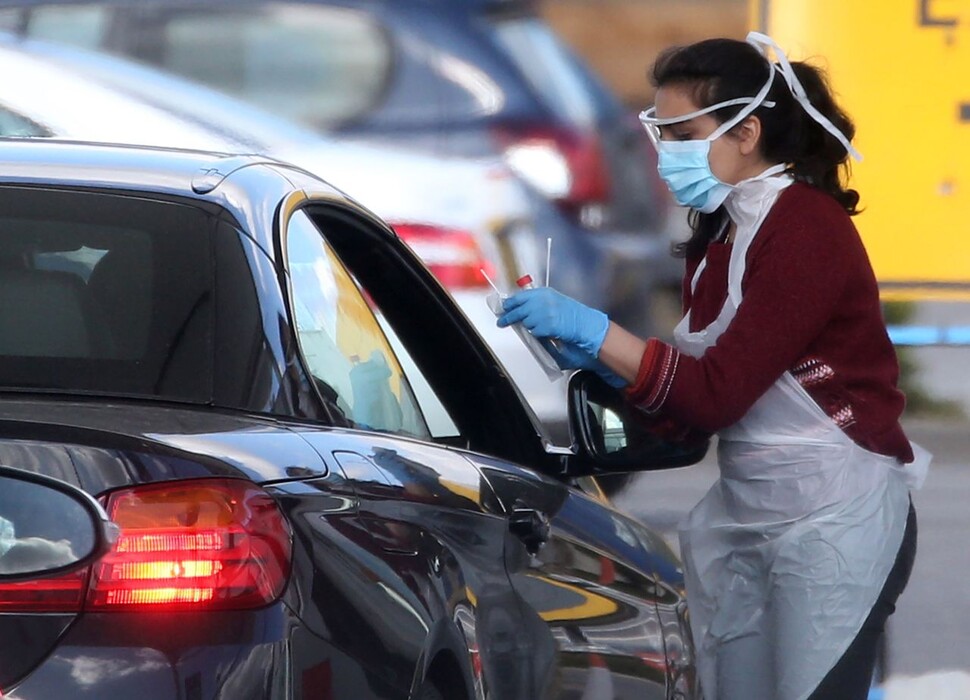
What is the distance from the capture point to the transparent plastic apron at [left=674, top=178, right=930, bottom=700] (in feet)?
11.0

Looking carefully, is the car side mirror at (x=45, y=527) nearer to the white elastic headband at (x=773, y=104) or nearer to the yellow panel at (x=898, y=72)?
the white elastic headband at (x=773, y=104)

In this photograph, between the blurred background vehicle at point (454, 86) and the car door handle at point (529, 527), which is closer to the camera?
the car door handle at point (529, 527)

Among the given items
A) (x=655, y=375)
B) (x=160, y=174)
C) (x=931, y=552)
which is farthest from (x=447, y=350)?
(x=931, y=552)

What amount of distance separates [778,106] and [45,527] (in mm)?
1888

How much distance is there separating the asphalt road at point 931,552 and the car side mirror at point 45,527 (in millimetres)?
3742

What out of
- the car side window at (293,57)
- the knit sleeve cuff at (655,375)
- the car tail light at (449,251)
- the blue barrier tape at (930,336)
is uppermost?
the knit sleeve cuff at (655,375)

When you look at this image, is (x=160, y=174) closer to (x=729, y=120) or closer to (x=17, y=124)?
(x=729, y=120)

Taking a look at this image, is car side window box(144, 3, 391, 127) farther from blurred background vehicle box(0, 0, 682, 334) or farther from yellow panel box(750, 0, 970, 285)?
yellow panel box(750, 0, 970, 285)

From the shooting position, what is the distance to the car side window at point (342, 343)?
269cm

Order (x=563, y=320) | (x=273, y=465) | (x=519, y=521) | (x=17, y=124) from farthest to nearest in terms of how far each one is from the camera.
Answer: (x=17, y=124) < (x=563, y=320) < (x=519, y=521) < (x=273, y=465)

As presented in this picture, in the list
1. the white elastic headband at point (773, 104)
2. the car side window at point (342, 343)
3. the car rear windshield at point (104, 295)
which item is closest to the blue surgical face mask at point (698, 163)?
the white elastic headband at point (773, 104)

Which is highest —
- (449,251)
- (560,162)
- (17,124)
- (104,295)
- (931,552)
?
(104,295)

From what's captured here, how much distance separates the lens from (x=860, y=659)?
11.2 ft

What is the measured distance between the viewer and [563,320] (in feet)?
11.0
